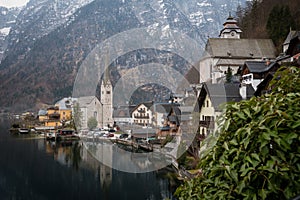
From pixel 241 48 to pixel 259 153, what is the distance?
32993 millimetres

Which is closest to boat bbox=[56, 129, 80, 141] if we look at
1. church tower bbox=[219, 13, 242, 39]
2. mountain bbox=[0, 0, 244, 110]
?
church tower bbox=[219, 13, 242, 39]

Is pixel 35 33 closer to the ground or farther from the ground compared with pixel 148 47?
farther from the ground

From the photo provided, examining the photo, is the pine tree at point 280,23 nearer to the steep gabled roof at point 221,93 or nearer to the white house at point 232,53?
the white house at point 232,53

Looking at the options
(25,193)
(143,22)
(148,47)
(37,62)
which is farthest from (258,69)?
(37,62)

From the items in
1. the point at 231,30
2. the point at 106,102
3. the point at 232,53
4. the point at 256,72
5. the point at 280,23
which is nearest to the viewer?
the point at 256,72

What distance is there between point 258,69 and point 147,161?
34.8 ft

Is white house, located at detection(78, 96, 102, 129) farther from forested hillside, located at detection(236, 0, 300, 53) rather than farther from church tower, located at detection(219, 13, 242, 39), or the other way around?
forested hillside, located at detection(236, 0, 300, 53)

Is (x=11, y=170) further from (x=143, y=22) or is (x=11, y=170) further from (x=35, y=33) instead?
(x=35, y=33)

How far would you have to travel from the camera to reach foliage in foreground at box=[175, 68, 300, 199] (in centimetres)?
191

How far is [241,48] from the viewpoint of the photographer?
3341 centimetres

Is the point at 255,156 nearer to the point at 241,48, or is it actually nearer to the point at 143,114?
the point at 241,48

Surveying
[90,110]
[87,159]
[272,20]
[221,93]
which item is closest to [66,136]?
[90,110]

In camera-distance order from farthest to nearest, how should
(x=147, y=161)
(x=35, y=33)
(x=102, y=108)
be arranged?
(x=35, y=33), (x=102, y=108), (x=147, y=161)

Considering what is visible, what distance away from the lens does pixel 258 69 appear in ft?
56.7
